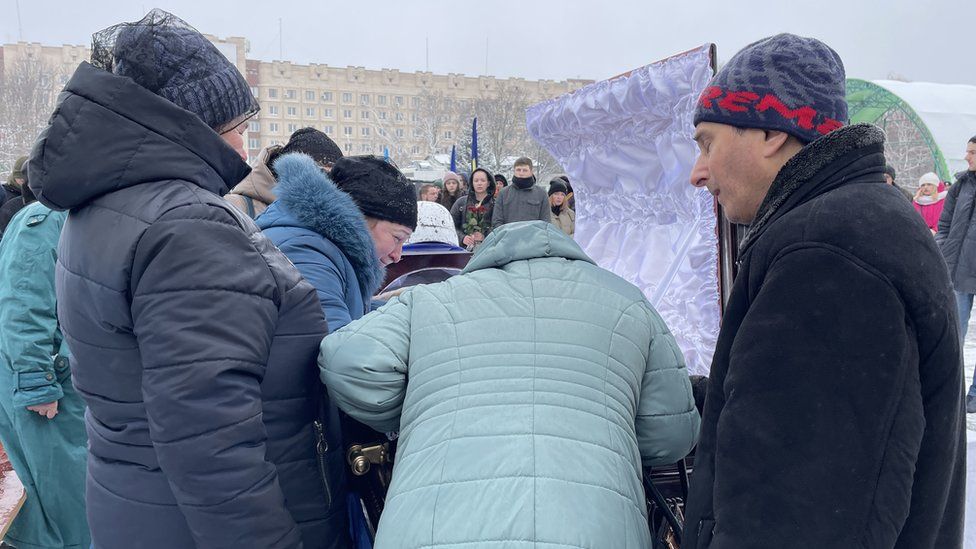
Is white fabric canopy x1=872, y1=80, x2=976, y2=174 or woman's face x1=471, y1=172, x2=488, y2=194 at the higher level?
white fabric canopy x1=872, y1=80, x2=976, y2=174

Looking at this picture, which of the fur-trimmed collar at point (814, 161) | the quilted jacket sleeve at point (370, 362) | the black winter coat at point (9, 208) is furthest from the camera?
the black winter coat at point (9, 208)

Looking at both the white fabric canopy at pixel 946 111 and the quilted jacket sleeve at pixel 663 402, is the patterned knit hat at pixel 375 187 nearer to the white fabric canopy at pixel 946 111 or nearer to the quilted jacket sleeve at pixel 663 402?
the quilted jacket sleeve at pixel 663 402

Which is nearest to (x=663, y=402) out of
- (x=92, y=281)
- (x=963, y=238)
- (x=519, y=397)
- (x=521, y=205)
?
(x=519, y=397)

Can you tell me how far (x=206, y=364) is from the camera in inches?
46.4

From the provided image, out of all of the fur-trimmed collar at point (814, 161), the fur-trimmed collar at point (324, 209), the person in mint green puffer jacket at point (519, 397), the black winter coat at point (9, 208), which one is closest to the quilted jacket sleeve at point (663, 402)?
the person in mint green puffer jacket at point (519, 397)

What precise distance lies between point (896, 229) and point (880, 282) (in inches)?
3.5

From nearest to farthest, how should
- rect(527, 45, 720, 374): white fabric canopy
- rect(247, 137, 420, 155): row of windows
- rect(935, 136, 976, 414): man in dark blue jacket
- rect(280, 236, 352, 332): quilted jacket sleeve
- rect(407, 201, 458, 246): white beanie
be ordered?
rect(280, 236, 352, 332): quilted jacket sleeve → rect(527, 45, 720, 374): white fabric canopy → rect(407, 201, 458, 246): white beanie → rect(935, 136, 976, 414): man in dark blue jacket → rect(247, 137, 420, 155): row of windows

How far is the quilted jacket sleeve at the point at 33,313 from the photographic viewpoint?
8.01ft

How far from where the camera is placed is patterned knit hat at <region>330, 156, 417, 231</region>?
2.11 metres

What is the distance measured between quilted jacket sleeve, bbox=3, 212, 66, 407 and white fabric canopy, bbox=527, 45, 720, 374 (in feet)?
6.97

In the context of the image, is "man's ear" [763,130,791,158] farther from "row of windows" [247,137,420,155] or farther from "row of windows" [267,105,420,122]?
"row of windows" [267,105,420,122]

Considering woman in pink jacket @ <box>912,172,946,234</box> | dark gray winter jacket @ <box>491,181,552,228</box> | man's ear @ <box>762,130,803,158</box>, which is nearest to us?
man's ear @ <box>762,130,803,158</box>

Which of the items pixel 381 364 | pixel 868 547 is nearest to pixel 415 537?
pixel 381 364

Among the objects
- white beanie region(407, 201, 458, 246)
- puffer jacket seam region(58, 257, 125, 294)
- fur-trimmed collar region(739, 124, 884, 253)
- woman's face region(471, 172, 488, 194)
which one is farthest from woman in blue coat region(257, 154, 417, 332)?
woman's face region(471, 172, 488, 194)
